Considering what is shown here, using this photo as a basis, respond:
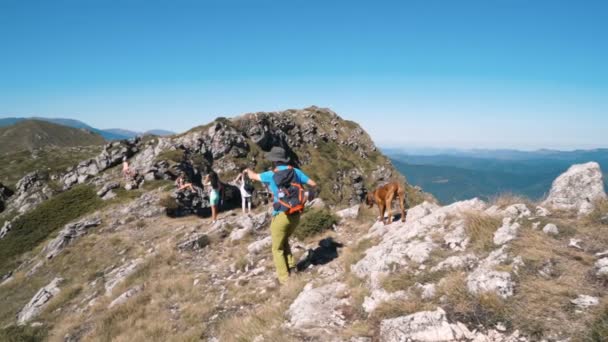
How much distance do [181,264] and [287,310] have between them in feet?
24.2

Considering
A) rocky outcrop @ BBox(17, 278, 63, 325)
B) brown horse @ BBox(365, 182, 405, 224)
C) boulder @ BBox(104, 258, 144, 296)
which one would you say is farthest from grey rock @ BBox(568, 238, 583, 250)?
rocky outcrop @ BBox(17, 278, 63, 325)

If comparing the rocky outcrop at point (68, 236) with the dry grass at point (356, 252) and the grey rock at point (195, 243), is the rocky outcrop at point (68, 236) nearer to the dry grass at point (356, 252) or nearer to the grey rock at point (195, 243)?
the grey rock at point (195, 243)

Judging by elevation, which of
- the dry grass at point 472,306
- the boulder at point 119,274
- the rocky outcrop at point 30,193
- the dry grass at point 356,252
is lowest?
the rocky outcrop at point 30,193

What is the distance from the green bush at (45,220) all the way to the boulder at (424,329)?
3005 cm

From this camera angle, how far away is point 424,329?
16.1 feet

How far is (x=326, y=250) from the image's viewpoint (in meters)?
10.7

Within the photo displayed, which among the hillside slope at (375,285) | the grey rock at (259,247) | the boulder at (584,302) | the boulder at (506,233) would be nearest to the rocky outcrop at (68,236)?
the hillside slope at (375,285)

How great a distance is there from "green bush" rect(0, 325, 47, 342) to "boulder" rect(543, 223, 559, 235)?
14.3 meters

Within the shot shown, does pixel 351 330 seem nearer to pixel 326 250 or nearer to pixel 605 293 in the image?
pixel 605 293

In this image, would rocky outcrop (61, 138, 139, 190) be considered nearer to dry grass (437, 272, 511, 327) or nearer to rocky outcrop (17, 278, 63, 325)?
rocky outcrop (17, 278, 63, 325)

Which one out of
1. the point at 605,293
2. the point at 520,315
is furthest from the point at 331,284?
the point at 605,293

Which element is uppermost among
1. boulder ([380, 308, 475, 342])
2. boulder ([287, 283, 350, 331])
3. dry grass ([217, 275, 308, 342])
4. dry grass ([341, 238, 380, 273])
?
boulder ([380, 308, 475, 342])

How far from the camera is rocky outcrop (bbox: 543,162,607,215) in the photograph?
28.7 feet

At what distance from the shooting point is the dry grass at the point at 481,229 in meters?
6.91
